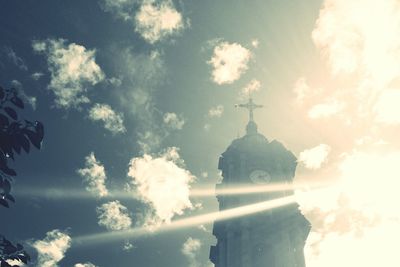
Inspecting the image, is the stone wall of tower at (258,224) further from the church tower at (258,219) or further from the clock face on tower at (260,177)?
the clock face on tower at (260,177)

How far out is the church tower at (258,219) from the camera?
37.6 metres

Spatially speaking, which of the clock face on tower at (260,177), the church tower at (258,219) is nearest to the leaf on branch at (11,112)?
the church tower at (258,219)

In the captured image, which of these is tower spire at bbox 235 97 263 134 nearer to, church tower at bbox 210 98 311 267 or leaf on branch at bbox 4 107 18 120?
church tower at bbox 210 98 311 267

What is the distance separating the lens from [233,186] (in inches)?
1683

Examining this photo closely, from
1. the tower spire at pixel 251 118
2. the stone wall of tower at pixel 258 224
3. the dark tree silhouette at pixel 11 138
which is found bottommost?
the dark tree silhouette at pixel 11 138

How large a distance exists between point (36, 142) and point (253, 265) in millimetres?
32873

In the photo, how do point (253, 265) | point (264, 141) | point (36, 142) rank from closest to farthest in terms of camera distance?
point (36, 142)
point (253, 265)
point (264, 141)

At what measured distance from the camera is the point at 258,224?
39062 mm

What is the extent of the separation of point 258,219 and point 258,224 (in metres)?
0.49

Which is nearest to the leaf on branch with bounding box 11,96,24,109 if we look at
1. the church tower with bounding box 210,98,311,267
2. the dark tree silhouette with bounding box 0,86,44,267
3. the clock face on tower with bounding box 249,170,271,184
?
the dark tree silhouette with bounding box 0,86,44,267

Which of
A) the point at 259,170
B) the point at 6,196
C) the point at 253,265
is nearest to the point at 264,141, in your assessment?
the point at 259,170

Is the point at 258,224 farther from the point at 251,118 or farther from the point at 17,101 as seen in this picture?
the point at 17,101

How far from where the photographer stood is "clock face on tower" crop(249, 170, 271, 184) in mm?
42969

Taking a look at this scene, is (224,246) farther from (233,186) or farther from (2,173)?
(2,173)
